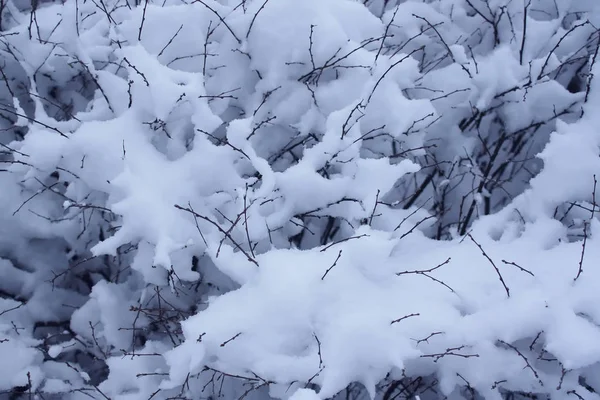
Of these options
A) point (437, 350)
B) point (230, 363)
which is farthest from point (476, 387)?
point (230, 363)

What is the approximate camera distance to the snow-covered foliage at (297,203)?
2.06 m

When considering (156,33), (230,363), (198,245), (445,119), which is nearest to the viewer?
(230,363)

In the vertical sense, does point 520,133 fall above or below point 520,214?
above

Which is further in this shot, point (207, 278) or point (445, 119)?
point (445, 119)

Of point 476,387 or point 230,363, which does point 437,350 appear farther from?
point 230,363

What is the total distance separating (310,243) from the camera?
2.99m

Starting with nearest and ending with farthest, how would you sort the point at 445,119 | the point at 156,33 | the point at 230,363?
the point at 230,363 → the point at 156,33 → the point at 445,119

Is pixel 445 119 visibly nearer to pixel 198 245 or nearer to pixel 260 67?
pixel 260 67

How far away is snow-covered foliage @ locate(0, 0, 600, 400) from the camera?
6.77ft

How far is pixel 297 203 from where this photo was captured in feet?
7.85

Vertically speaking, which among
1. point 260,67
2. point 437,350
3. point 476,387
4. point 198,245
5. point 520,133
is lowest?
point 476,387

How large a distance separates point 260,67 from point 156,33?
579 millimetres

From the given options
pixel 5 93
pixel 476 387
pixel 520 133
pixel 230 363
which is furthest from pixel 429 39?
pixel 5 93

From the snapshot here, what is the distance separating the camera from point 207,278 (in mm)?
2545
